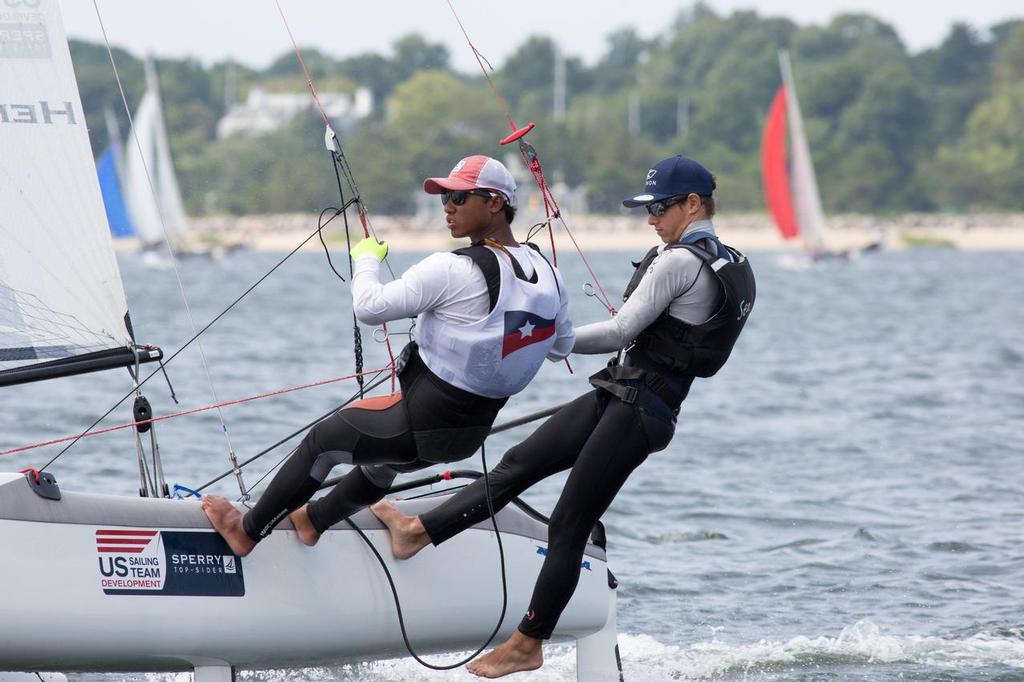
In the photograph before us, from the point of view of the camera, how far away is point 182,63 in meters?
91.2

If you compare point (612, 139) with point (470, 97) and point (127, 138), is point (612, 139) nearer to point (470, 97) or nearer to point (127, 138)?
point (470, 97)

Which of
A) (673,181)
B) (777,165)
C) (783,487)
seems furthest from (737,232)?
(673,181)

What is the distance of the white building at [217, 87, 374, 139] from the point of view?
8056 cm

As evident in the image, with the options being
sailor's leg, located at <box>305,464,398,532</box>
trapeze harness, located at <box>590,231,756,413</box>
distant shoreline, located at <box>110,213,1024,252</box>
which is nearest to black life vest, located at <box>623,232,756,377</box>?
trapeze harness, located at <box>590,231,756,413</box>

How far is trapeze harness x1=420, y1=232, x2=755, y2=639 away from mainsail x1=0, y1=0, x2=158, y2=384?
4.25 feet

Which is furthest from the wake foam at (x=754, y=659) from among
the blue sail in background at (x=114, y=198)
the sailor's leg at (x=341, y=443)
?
the blue sail in background at (x=114, y=198)

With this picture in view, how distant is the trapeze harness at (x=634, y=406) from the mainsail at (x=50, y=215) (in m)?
1.30

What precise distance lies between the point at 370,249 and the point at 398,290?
0.17 metres

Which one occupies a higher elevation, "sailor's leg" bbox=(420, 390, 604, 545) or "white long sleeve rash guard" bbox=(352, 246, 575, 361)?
"white long sleeve rash guard" bbox=(352, 246, 575, 361)

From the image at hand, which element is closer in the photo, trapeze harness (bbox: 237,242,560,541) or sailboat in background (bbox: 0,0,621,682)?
trapeze harness (bbox: 237,242,560,541)

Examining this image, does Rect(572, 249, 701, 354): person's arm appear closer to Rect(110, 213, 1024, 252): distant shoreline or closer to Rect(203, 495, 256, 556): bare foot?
Answer: Rect(203, 495, 256, 556): bare foot

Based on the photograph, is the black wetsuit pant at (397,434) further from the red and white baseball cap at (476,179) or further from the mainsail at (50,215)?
the mainsail at (50,215)

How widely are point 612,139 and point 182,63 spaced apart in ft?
96.5

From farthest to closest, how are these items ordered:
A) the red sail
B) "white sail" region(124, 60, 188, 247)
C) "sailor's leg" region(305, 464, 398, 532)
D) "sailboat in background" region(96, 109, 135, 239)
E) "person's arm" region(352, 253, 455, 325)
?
the red sail < "white sail" region(124, 60, 188, 247) < "sailboat in background" region(96, 109, 135, 239) < "sailor's leg" region(305, 464, 398, 532) < "person's arm" region(352, 253, 455, 325)
